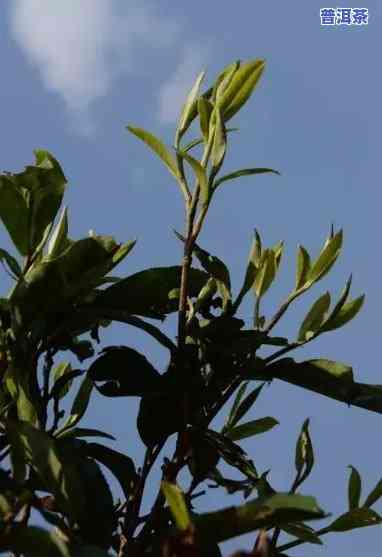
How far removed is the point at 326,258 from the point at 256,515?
1.00 meters

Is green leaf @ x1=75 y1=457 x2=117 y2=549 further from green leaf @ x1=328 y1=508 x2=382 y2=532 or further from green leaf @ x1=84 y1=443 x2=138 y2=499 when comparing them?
green leaf @ x1=328 y1=508 x2=382 y2=532

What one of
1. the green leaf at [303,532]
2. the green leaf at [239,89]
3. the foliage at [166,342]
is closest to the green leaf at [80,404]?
the foliage at [166,342]

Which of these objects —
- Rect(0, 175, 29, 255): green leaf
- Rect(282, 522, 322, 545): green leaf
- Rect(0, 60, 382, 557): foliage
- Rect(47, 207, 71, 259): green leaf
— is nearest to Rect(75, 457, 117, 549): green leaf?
Rect(0, 60, 382, 557): foliage

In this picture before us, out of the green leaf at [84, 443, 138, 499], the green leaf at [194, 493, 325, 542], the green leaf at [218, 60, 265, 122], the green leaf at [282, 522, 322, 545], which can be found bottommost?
the green leaf at [282, 522, 322, 545]

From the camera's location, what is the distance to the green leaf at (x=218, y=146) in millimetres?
2152

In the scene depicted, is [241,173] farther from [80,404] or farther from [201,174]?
[80,404]

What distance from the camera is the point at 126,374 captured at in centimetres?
210

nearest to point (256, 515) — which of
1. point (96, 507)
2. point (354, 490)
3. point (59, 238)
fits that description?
point (96, 507)

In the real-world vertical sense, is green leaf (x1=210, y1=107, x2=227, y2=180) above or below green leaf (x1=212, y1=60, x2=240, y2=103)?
→ below

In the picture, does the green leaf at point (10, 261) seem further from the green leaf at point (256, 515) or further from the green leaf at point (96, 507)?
the green leaf at point (256, 515)

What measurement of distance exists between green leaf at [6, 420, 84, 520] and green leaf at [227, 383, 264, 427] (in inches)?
27.6

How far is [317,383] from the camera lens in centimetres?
215

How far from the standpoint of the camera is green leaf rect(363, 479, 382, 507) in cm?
216

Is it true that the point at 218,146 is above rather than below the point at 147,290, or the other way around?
above
